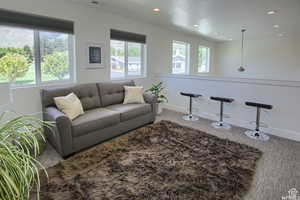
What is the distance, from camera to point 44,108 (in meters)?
3.10

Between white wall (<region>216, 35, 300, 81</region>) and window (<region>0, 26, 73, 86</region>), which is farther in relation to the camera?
white wall (<region>216, 35, 300, 81</region>)

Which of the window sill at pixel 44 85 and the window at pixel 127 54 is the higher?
the window at pixel 127 54

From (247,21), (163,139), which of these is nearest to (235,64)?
(247,21)

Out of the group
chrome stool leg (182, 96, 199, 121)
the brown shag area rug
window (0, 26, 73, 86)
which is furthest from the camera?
chrome stool leg (182, 96, 199, 121)

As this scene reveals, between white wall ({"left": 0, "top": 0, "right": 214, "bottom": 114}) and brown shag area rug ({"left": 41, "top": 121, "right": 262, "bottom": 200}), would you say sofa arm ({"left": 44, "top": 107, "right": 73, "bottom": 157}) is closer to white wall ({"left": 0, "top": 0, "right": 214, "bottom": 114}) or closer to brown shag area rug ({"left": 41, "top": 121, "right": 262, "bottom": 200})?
brown shag area rug ({"left": 41, "top": 121, "right": 262, "bottom": 200})

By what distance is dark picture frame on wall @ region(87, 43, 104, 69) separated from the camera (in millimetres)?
3965

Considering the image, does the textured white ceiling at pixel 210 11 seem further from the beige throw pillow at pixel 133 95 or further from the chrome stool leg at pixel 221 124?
the chrome stool leg at pixel 221 124

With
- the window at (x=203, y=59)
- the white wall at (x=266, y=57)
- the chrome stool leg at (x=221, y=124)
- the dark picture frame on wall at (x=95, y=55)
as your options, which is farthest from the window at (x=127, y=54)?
the white wall at (x=266, y=57)

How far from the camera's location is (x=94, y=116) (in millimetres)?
3035

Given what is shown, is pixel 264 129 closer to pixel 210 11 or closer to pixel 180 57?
pixel 210 11

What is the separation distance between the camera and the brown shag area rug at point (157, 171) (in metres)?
1.93

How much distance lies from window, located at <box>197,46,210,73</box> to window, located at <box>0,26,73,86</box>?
231 inches

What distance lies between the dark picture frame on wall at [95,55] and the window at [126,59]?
38cm

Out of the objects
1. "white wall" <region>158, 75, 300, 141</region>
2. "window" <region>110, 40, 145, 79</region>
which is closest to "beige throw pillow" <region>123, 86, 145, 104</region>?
"window" <region>110, 40, 145, 79</region>
